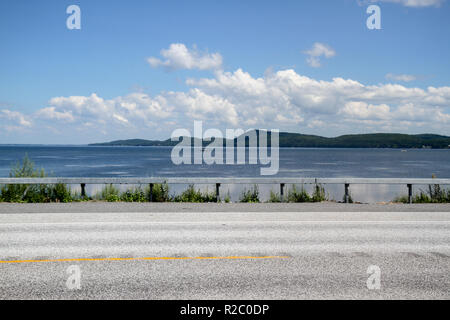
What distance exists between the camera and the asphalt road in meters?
5.51

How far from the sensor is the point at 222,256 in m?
7.30

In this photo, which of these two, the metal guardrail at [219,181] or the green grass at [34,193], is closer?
the metal guardrail at [219,181]

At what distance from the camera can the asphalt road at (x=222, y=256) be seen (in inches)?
217
